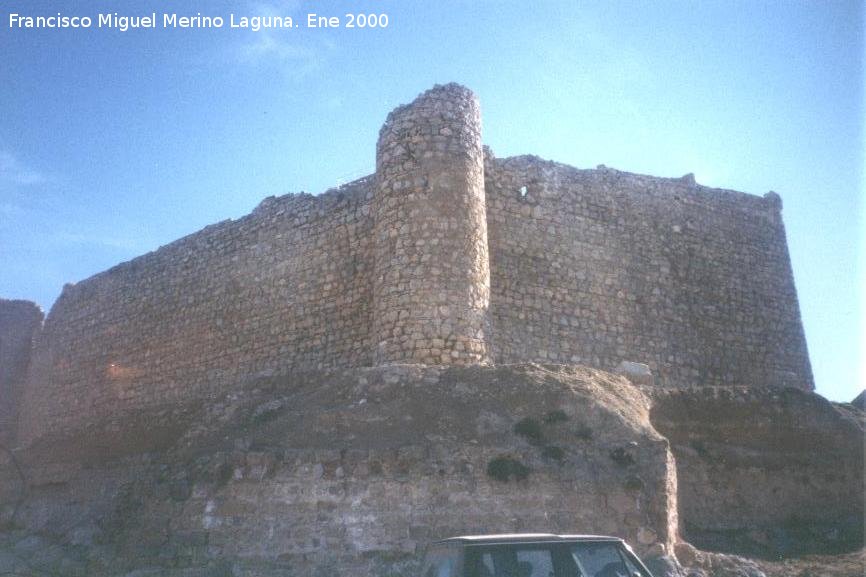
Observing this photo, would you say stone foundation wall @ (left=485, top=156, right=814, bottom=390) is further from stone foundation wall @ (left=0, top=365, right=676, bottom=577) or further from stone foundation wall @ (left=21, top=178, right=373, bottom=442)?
stone foundation wall @ (left=0, top=365, right=676, bottom=577)

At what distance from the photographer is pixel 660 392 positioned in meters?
13.6

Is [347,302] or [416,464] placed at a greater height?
[347,302]

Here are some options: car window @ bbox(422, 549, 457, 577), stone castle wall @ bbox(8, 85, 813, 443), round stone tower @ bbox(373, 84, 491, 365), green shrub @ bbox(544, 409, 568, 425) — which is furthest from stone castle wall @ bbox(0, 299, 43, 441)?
car window @ bbox(422, 549, 457, 577)

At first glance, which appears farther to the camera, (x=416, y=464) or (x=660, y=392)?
(x=660, y=392)

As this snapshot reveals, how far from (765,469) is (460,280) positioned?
5709 millimetres

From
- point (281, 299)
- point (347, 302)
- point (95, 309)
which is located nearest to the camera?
point (347, 302)

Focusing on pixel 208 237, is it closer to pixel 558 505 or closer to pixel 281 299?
pixel 281 299

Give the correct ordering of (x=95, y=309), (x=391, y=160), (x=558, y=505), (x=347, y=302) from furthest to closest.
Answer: (x=95, y=309)
(x=347, y=302)
(x=391, y=160)
(x=558, y=505)

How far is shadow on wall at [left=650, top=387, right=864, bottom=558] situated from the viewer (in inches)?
482

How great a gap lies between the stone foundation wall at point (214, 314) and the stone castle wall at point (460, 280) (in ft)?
0.16

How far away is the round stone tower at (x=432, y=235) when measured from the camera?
45.1 ft

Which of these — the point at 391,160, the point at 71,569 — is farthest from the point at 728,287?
the point at 71,569

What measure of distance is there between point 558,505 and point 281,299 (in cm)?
999

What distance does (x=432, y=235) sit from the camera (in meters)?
14.4
